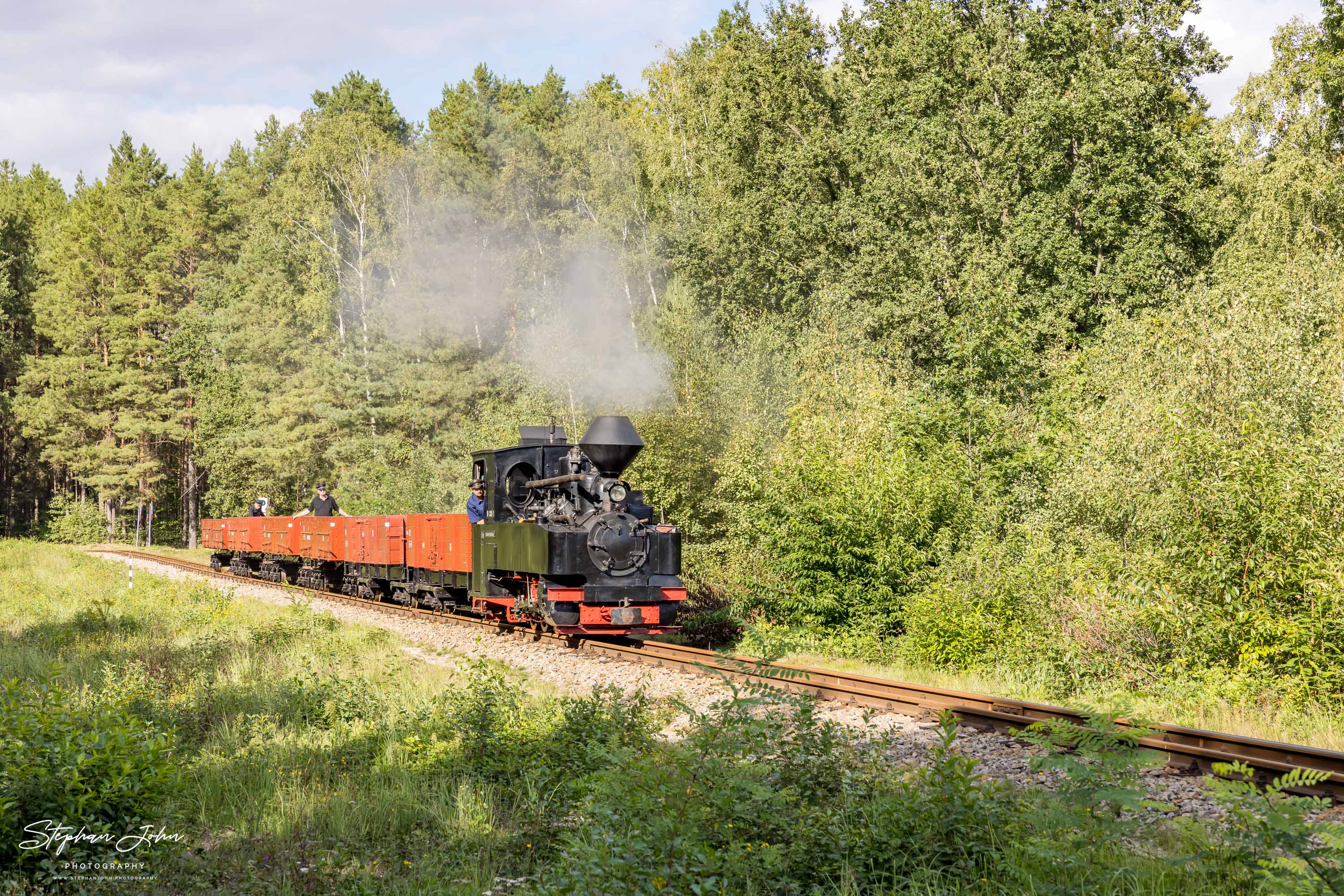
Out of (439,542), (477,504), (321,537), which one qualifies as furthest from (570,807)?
(321,537)

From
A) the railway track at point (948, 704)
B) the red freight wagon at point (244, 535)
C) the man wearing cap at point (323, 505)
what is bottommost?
the railway track at point (948, 704)

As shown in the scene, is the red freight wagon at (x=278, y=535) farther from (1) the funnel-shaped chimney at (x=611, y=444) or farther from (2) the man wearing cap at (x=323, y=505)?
(1) the funnel-shaped chimney at (x=611, y=444)

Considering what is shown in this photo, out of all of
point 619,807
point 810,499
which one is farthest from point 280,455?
point 619,807

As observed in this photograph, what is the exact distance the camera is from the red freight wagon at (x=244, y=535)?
30375 millimetres

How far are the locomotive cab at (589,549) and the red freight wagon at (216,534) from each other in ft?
66.4

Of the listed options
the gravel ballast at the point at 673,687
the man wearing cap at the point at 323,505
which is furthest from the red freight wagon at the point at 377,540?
the man wearing cap at the point at 323,505

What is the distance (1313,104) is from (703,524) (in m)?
19.7

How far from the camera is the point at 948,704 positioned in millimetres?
9945

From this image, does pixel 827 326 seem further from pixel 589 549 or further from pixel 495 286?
pixel 495 286

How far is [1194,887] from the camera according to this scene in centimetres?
517

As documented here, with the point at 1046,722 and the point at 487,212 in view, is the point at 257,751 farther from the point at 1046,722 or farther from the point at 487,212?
the point at 487,212

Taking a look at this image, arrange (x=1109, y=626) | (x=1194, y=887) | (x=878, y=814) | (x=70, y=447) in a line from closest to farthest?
1. (x=1194, y=887)
2. (x=878, y=814)
3. (x=1109, y=626)
4. (x=70, y=447)

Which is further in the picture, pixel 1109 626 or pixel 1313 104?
pixel 1313 104
